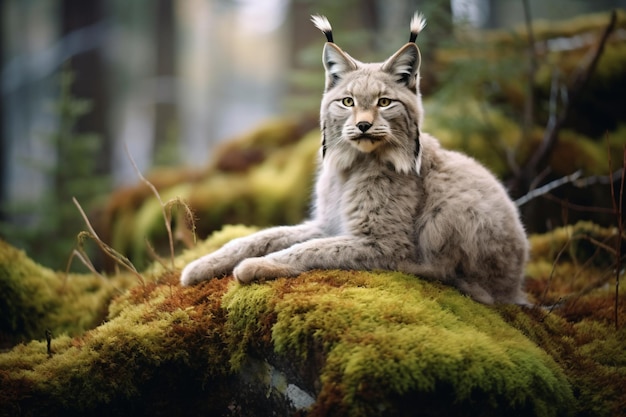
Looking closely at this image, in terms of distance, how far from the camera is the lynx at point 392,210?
3.83 metres

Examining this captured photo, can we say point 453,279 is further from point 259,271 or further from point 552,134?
point 552,134

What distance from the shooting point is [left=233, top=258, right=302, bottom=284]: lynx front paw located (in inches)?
140

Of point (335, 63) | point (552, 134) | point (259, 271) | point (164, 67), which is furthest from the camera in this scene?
point (164, 67)

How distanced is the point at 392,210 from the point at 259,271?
3.71 ft

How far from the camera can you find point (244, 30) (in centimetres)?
3994

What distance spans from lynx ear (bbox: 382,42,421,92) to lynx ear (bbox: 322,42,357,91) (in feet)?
0.97

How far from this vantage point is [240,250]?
4.03 meters

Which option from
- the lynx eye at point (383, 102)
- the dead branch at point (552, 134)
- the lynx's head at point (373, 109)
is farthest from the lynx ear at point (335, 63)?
the dead branch at point (552, 134)

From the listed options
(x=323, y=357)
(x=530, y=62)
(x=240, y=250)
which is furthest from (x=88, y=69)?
(x=323, y=357)

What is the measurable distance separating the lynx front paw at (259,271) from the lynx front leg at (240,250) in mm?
382

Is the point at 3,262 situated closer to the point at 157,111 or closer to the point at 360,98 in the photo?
the point at 360,98

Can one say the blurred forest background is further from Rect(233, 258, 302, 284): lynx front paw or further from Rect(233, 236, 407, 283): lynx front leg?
Rect(233, 258, 302, 284): lynx front paw

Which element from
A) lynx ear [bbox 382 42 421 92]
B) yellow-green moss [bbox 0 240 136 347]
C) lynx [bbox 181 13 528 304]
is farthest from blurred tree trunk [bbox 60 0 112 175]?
lynx ear [bbox 382 42 421 92]

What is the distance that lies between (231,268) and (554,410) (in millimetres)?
2373
